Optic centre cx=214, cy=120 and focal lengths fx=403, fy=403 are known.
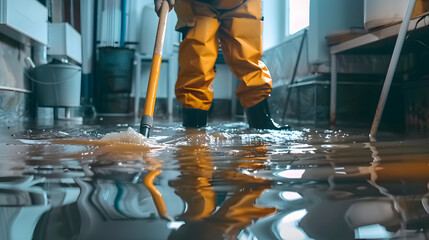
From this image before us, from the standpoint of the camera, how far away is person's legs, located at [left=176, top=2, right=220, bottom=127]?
5.73ft

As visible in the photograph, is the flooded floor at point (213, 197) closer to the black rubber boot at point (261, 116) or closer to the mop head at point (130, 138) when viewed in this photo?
the mop head at point (130, 138)

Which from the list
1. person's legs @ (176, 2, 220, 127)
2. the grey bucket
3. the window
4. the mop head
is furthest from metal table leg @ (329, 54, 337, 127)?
the grey bucket

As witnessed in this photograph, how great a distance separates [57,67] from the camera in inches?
129

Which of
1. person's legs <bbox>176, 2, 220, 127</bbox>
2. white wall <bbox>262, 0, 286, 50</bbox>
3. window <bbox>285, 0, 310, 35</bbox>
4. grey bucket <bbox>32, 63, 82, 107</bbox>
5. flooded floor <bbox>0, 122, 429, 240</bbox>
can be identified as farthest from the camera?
white wall <bbox>262, 0, 286, 50</bbox>

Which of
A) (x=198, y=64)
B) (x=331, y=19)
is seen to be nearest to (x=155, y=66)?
(x=198, y=64)

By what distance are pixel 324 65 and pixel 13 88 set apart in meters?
2.18

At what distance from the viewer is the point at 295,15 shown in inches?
150

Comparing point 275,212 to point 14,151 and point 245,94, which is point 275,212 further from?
point 245,94

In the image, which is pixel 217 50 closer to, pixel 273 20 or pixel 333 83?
pixel 333 83

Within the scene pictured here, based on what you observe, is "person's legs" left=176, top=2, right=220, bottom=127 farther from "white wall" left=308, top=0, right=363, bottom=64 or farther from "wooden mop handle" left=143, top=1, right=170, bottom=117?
"white wall" left=308, top=0, right=363, bottom=64

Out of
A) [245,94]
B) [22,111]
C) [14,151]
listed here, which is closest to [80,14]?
[22,111]

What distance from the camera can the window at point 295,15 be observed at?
11.5 ft

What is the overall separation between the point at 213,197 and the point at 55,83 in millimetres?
3174

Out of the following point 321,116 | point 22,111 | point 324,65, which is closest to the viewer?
point 324,65
